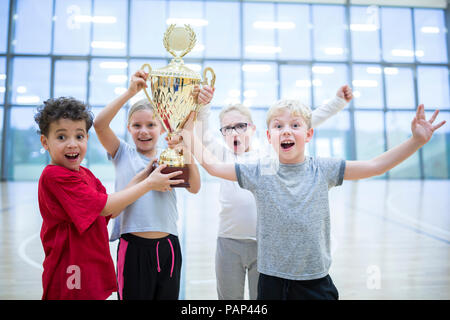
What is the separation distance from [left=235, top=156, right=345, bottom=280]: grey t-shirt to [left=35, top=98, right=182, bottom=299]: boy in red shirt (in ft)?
1.17

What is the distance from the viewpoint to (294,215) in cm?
75

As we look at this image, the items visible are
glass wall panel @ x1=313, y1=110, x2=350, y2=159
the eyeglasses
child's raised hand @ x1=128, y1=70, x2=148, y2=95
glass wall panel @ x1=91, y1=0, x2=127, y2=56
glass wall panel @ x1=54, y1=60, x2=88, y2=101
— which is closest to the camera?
child's raised hand @ x1=128, y1=70, x2=148, y2=95

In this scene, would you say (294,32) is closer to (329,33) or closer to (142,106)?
(329,33)

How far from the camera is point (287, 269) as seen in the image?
0.74 metres

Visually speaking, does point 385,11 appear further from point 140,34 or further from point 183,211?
point 183,211

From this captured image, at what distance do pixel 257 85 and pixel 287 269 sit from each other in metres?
6.51

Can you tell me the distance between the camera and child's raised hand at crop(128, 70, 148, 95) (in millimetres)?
795

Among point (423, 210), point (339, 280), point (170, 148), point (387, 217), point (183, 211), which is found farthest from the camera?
point (183, 211)

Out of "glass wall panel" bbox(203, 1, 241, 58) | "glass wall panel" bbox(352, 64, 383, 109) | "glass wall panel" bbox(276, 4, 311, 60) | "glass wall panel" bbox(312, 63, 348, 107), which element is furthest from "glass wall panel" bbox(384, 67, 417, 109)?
"glass wall panel" bbox(203, 1, 241, 58)

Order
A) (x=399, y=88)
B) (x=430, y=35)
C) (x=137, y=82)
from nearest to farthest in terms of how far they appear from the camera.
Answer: (x=137, y=82), (x=430, y=35), (x=399, y=88)

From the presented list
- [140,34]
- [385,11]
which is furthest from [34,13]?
[385,11]

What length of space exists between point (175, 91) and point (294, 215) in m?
0.51

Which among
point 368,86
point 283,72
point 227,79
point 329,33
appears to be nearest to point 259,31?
point 283,72

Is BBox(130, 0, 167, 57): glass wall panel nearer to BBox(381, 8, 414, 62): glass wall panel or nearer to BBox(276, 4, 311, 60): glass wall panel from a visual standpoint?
BBox(276, 4, 311, 60): glass wall panel
